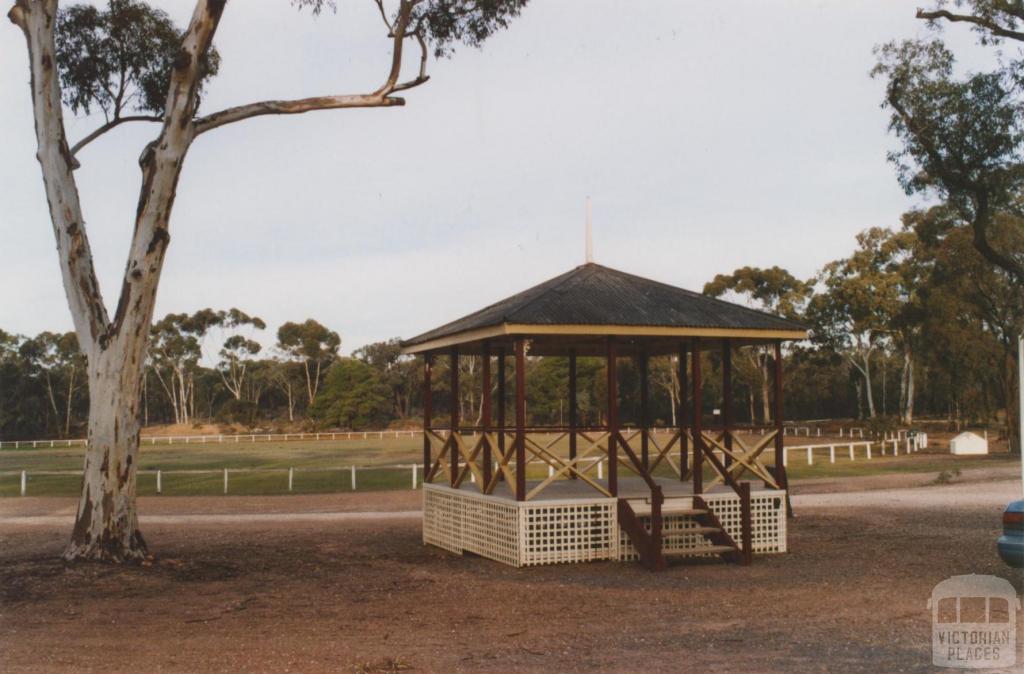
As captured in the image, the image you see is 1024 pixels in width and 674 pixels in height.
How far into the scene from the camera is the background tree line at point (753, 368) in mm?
44094

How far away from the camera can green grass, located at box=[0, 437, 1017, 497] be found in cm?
2959

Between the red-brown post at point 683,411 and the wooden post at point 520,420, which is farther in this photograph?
the red-brown post at point 683,411

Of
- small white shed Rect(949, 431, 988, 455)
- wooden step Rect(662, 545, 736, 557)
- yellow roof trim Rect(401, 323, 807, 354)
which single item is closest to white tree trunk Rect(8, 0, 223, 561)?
yellow roof trim Rect(401, 323, 807, 354)

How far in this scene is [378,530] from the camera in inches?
708

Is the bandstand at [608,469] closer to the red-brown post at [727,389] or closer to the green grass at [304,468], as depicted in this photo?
the red-brown post at [727,389]

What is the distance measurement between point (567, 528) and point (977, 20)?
12.3 metres


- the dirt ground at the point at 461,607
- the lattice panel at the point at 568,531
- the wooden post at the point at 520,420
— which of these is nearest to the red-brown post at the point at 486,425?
the wooden post at the point at 520,420

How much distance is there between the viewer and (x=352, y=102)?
14.6 meters

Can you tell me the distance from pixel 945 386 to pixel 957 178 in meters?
39.0

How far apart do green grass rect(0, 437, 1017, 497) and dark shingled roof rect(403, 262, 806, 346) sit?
10538mm

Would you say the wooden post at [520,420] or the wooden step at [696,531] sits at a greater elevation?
the wooden post at [520,420]

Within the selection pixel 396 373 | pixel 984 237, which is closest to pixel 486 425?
pixel 984 237

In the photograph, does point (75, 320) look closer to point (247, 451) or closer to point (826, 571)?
point (826, 571)

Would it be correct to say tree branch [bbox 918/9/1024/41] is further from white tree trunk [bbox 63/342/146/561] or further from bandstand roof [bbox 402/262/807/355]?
white tree trunk [bbox 63/342/146/561]
